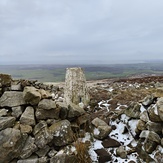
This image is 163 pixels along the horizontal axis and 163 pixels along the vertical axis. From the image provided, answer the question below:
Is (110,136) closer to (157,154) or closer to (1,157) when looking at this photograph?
(157,154)

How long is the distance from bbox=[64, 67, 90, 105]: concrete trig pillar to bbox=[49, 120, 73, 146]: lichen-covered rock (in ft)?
10.8

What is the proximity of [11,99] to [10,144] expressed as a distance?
1768mm

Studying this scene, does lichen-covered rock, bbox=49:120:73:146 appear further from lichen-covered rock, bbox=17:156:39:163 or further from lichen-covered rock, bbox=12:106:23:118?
lichen-covered rock, bbox=12:106:23:118

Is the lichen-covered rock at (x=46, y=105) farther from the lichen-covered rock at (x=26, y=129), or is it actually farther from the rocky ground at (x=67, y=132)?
the lichen-covered rock at (x=26, y=129)

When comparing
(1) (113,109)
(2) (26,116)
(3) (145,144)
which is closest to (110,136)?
(3) (145,144)

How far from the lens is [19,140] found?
6.32 metres

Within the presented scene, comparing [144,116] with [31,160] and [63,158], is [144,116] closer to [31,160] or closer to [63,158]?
[63,158]

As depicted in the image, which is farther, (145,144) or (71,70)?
(71,70)

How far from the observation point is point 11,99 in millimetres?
7336

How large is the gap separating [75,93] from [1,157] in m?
5.08

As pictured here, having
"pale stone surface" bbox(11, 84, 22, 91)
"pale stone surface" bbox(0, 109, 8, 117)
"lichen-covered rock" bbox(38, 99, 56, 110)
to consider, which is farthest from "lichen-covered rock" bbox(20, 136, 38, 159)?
"pale stone surface" bbox(11, 84, 22, 91)

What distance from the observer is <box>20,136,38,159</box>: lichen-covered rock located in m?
6.29

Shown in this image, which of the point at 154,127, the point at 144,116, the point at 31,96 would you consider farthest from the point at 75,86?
the point at 154,127

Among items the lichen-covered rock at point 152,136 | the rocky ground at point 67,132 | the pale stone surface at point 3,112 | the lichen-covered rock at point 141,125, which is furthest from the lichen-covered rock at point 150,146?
the pale stone surface at point 3,112
